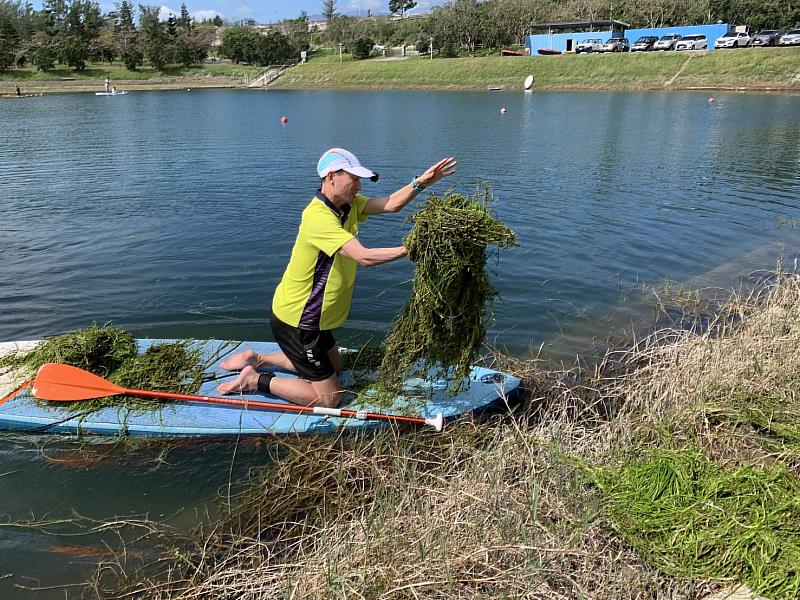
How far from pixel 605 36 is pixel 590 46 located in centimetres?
772

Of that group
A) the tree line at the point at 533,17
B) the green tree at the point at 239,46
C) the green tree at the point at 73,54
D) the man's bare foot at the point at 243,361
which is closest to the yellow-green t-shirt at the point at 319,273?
the man's bare foot at the point at 243,361

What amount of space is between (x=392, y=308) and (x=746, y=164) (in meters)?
16.2

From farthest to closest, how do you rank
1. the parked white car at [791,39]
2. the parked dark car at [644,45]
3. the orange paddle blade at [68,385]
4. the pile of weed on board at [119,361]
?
the parked dark car at [644,45]
the parked white car at [791,39]
the pile of weed on board at [119,361]
the orange paddle blade at [68,385]

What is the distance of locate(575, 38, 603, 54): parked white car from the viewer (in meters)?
66.4

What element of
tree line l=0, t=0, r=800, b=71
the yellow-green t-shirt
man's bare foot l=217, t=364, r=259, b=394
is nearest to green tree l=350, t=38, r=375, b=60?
tree line l=0, t=0, r=800, b=71

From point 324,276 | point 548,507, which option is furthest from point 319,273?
point 548,507

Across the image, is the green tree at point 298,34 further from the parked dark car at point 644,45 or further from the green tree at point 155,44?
the parked dark car at point 644,45

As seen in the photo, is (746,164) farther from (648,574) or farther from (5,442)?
(5,442)

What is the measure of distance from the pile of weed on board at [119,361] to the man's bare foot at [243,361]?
366 mm

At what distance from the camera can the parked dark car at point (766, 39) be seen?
184 feet

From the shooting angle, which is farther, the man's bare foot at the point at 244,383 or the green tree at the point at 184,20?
the green tree at the point at 184,20

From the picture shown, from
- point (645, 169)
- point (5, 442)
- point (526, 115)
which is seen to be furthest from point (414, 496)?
point (526, 115)

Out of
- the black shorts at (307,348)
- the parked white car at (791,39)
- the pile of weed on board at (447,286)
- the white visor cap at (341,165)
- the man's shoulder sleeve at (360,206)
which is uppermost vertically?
the parked white car at (791,39)

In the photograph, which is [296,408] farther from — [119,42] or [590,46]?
[119,42]
